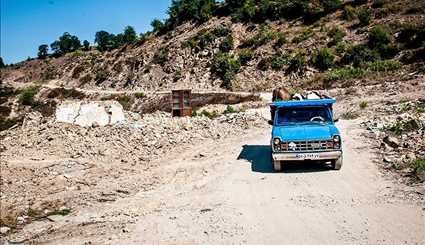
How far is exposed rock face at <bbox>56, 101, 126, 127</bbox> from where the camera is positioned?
2509 cm

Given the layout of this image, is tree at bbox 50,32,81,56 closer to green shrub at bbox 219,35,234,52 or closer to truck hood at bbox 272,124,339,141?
green shrub at bbox 219,35,234,52

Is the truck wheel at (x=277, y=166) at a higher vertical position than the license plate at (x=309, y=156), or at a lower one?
lower

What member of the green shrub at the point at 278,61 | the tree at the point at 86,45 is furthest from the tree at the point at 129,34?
the green shrub at the point at 278,61

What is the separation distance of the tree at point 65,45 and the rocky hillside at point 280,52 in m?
49.0

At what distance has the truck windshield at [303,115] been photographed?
1633 centimetres

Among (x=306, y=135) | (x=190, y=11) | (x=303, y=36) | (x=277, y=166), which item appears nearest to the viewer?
(x=306, y=135)

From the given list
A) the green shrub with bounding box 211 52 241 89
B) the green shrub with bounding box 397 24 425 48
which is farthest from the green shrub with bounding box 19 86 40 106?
the green shrub with bounding box 397 24 425 48

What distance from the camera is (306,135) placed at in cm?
1544

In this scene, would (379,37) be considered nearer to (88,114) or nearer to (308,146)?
(88,114)

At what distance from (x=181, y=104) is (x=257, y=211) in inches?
628

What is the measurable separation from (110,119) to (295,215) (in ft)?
49.3

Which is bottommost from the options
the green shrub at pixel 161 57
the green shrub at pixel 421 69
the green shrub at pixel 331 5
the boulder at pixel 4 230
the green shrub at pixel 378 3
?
the boulder at pixel 4 230

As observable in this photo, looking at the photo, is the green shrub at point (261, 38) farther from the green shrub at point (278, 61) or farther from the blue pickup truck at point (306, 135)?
the blue pickup truck at point (306, 135)

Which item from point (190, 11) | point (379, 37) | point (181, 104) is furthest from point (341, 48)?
point (190, 11)
